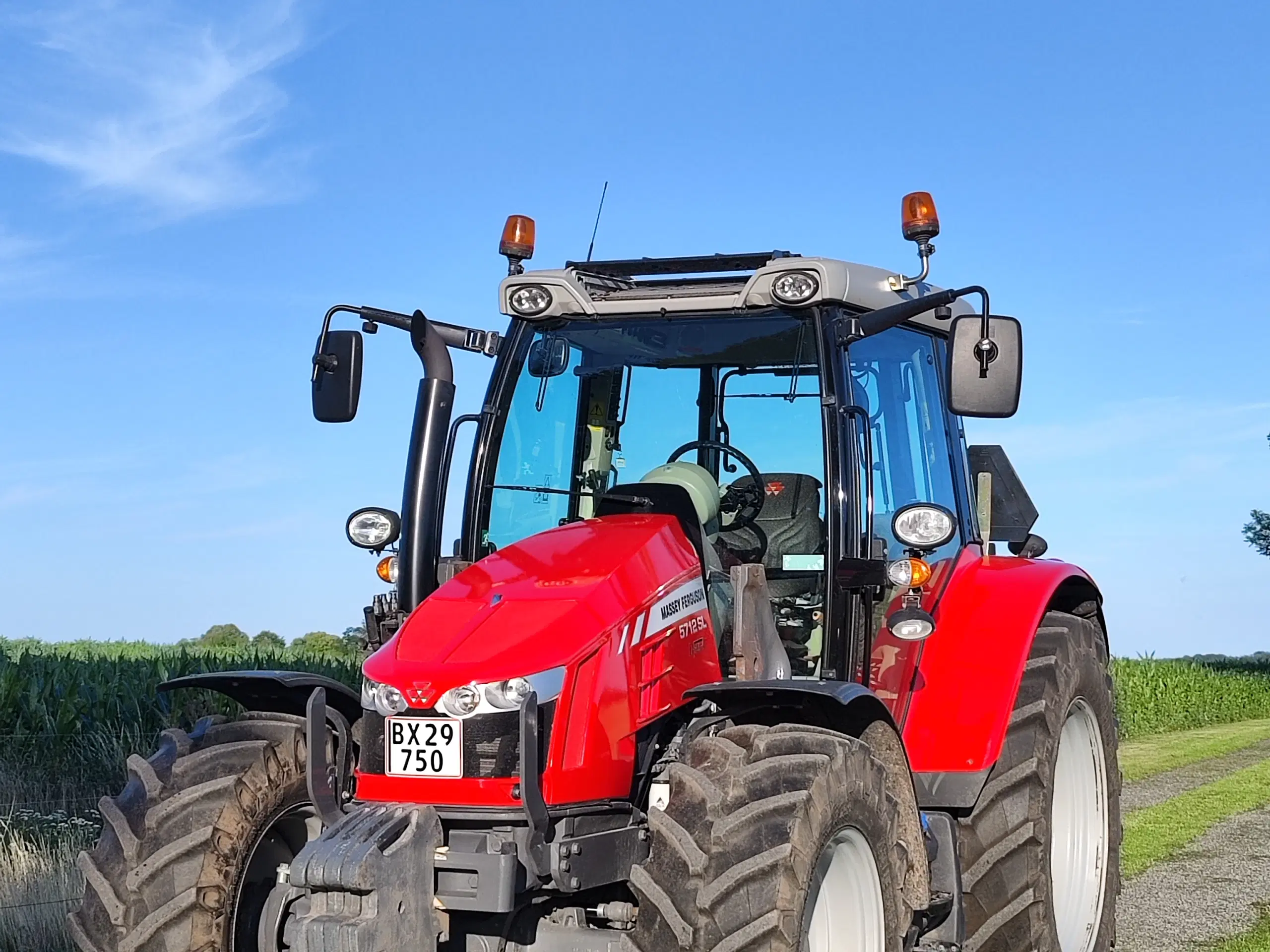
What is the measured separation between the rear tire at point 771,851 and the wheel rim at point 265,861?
1.21 meters

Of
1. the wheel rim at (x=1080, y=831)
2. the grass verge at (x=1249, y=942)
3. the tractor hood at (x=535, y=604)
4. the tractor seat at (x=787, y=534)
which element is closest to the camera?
the tractor hood at (x=535, y=604)

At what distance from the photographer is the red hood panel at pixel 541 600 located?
423cm

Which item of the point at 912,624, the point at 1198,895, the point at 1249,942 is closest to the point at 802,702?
the point at 912,624

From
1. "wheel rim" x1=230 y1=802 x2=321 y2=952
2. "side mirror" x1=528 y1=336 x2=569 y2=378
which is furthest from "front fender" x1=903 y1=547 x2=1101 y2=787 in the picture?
"wheel rim" x1=230 y1=802 x2=321 y2=952

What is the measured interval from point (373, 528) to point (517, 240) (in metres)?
1.31

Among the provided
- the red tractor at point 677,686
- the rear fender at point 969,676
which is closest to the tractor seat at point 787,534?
the red tractor at point 677,686

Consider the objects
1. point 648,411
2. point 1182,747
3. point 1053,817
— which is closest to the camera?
point 648,411

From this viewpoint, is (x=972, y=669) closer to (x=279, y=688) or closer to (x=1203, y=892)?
(x=279, y=688)

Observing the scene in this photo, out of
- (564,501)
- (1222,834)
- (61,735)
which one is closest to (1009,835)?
(564,501)

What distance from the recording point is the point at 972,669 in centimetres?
571

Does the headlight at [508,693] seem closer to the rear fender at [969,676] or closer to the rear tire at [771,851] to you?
the rear tire at [771,851]

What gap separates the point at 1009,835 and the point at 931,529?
1251 mm

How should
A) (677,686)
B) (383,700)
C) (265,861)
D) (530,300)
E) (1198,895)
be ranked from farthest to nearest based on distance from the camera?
(1198,895)
(530,300)
(265,861)
(677,686)
(383,700)

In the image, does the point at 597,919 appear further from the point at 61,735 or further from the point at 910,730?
the point at 61,735
